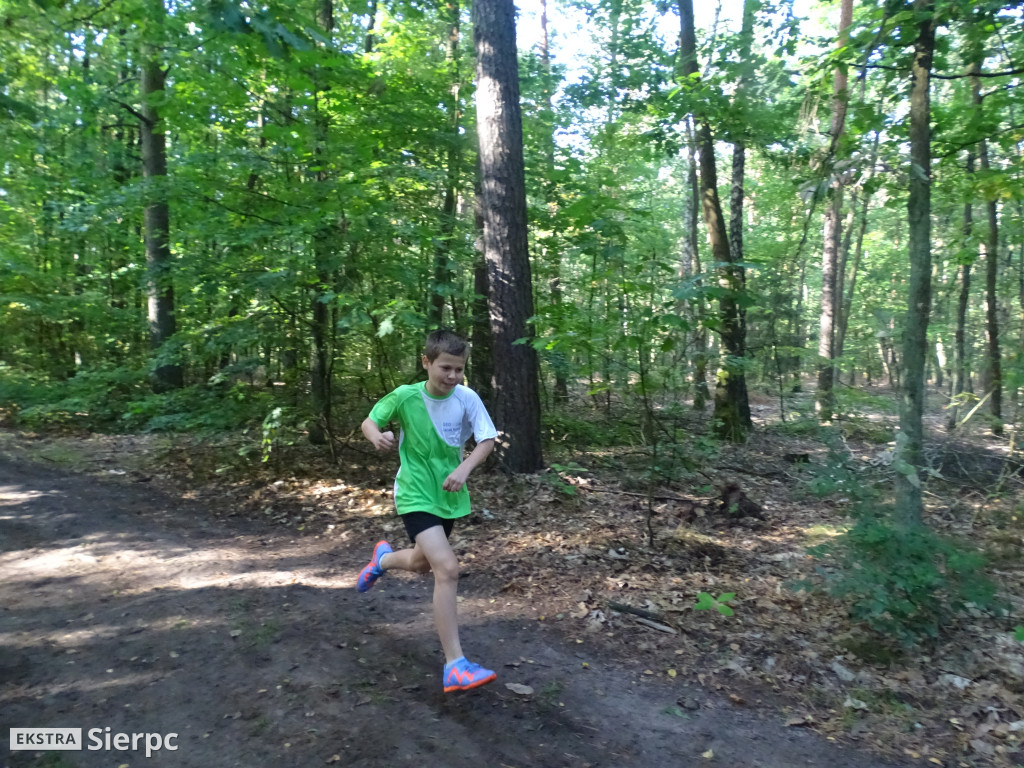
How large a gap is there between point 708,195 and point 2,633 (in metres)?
11.1

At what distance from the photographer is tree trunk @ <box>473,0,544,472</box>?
24.2 feet

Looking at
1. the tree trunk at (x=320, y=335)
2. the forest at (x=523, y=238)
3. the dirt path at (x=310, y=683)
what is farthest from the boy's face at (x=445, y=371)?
the tree trunk at (x=320, y=335)

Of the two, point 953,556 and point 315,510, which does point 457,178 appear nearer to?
point 315,510

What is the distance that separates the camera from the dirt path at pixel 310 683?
3.05 meters

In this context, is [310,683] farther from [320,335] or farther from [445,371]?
[320,335]

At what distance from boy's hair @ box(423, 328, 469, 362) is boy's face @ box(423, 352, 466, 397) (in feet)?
0.06

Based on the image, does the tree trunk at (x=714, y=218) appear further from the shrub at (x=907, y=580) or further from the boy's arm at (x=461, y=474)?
the boy's arm at (x=461, y=474)

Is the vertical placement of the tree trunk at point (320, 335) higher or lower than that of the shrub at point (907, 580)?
higher

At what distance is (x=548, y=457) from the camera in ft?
28.0

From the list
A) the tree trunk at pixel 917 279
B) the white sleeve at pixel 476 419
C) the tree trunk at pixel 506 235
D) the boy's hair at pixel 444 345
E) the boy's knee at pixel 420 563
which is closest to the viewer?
the boy's hair at pixel 444 345

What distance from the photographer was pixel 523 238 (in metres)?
7.47

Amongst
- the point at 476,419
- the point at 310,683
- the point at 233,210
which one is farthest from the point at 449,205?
the point at 310,683

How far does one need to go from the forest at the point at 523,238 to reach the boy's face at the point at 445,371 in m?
2.45

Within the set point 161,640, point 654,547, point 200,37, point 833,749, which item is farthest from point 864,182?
point 200,37
